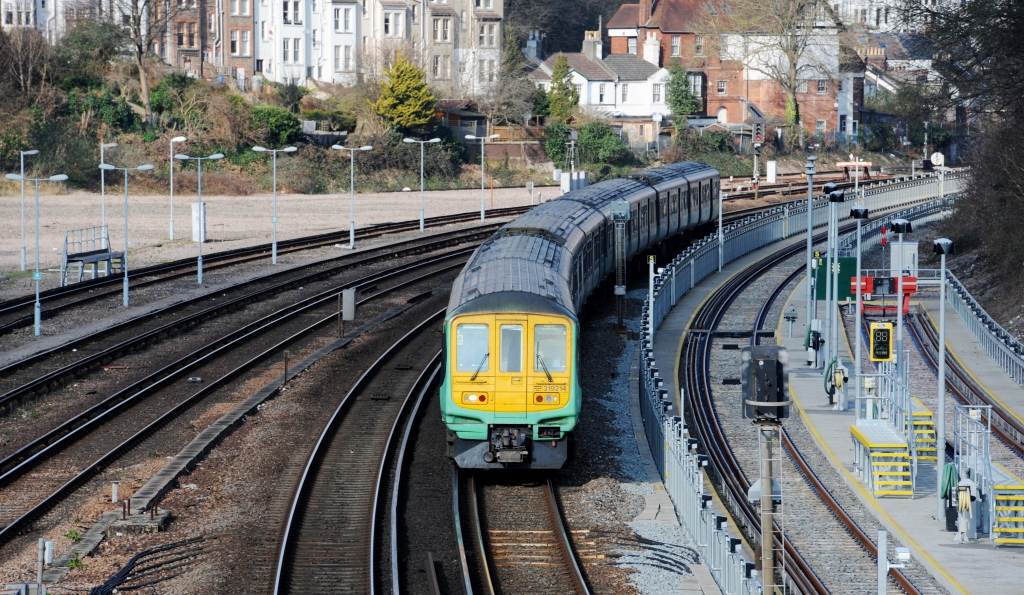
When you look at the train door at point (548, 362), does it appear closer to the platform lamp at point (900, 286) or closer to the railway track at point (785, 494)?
the railway track at point (785, 494)

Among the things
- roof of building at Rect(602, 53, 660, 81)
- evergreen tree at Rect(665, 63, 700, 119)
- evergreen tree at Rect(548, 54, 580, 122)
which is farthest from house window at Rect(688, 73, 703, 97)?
evergreen tree at Rect(548, 54, 580, 122)

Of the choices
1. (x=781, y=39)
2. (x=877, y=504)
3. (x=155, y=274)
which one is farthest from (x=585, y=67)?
(x=877, y=504)

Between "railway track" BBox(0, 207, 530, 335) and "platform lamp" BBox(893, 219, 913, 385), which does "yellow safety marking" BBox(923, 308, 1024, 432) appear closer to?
"platform lamp" BBox(893, 219, 913, 385)

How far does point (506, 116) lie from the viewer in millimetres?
84688

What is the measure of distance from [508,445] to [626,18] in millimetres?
80971

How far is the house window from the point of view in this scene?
92.7 m

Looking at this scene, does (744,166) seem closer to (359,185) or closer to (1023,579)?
(359,185)

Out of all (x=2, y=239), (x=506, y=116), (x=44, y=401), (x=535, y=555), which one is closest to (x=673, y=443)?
(x=535, y=555)

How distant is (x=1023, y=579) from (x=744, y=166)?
71.9 m

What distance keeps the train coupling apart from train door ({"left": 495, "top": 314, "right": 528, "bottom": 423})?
0.64 feet

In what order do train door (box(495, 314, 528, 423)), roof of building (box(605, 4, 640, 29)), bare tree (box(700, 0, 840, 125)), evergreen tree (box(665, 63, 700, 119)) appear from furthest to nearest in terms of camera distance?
1. roof of building (box(605, 4, 640, 29))
2. evergreen tree (box(665, 63, 700, 119))
3. bare tree (box(700, 0, 840, 125))
4. train door (box(495, 314, 528, 423))

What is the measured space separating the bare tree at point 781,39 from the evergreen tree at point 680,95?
3.24m

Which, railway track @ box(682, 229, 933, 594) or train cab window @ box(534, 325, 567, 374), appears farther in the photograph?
train cab window @ box(534, 325, 567, 374)

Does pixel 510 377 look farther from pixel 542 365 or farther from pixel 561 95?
pixel 561 95
